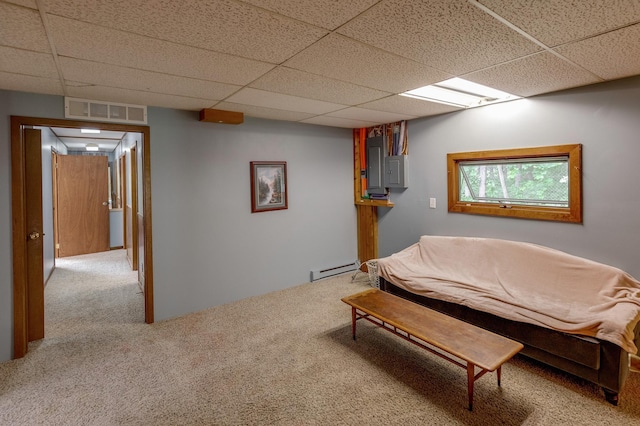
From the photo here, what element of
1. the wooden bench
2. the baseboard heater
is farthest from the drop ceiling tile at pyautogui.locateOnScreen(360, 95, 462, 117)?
the baseboard heater

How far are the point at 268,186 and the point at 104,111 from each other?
1.83m

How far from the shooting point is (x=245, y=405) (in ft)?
6.97

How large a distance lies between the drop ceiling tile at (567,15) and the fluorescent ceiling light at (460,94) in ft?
3.25

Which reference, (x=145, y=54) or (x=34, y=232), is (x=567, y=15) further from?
(x=34, y=232)

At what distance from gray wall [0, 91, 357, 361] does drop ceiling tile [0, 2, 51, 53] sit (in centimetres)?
123

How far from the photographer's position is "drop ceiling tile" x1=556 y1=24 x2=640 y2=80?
181 cm

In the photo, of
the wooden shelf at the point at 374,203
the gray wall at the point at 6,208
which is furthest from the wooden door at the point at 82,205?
the wooden shelf at the point at 374,203

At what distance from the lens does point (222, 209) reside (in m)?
3.78

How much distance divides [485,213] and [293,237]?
234 cm

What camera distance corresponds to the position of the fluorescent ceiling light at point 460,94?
2895 millimetres

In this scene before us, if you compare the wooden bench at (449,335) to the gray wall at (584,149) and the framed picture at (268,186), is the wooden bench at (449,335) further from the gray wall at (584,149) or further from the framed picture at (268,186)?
the framed picture at (268,186)

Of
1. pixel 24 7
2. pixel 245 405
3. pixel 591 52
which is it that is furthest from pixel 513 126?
pixel 24 7

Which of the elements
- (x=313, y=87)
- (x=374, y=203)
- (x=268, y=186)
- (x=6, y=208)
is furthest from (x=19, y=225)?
(x=374, y=203)

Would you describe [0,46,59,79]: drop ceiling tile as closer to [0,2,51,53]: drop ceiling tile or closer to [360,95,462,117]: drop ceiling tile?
[0,2,51,53]: drop ceiling tile
